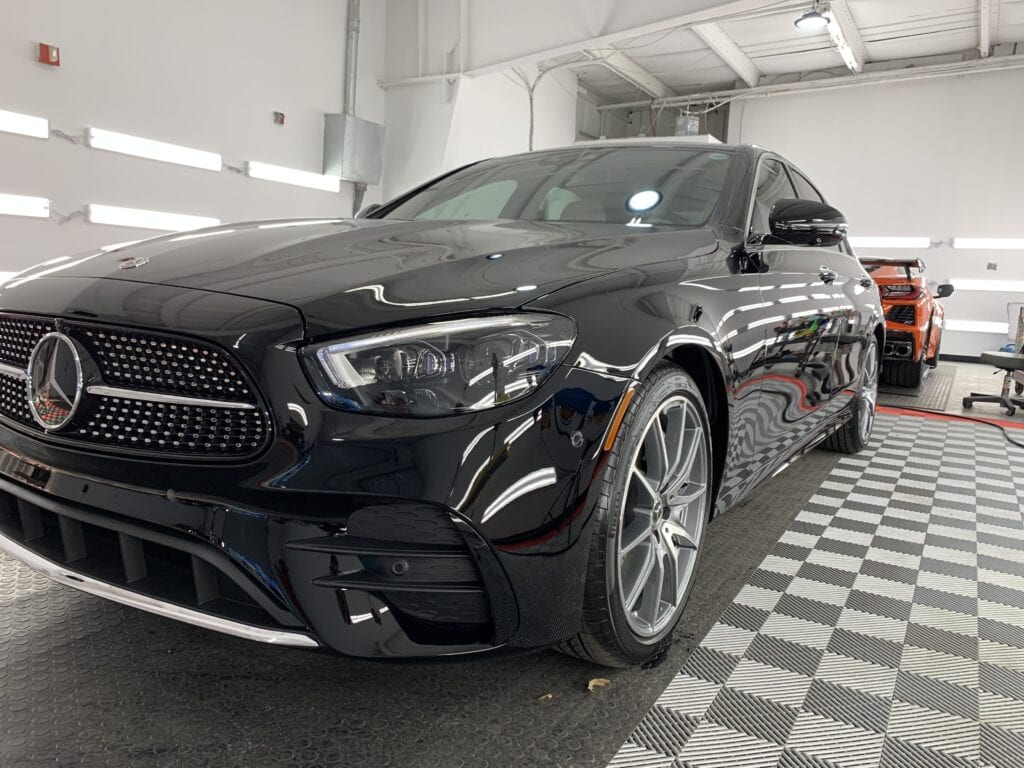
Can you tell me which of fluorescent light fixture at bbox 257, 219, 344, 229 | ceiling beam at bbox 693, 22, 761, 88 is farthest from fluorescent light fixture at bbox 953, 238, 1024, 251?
fluorescent light fixture at bbox 257, 219, 344, 229

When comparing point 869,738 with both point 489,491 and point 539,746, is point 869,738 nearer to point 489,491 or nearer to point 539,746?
point 539,746

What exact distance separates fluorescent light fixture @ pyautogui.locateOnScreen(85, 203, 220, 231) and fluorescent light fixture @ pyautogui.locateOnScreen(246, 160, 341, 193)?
68cm

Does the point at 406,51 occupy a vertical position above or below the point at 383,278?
above

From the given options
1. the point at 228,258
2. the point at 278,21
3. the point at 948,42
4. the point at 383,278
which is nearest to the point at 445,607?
the point at 383,278

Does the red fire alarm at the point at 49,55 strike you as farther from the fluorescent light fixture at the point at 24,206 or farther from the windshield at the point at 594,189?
the windshield at the point at 594,189

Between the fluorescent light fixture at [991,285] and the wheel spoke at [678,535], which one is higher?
the fluorescent light fixture at [991,285]

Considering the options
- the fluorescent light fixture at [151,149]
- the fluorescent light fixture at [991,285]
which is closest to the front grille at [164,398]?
the fluorescent light fixture at [151,149]

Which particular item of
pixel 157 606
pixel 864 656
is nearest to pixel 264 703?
pixel 157 606

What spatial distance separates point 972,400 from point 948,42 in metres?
7.05

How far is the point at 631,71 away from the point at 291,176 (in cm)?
613

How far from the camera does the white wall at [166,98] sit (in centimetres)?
531

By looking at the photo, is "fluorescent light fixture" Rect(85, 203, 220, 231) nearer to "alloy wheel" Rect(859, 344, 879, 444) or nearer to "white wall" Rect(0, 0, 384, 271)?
"white wall" Rect(0, 0, 384, 271)

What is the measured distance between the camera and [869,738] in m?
1.32

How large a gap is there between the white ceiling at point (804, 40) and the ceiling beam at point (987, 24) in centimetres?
5
